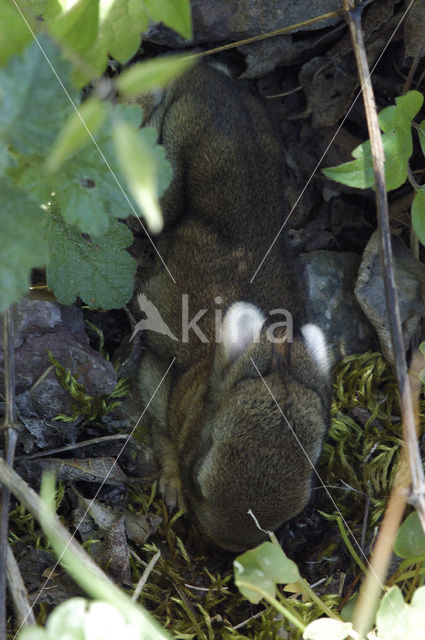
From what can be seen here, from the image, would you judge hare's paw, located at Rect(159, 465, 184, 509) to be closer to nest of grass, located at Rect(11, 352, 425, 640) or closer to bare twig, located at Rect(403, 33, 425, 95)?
nest of grass, located at Rect(11, 352, 425, 640)

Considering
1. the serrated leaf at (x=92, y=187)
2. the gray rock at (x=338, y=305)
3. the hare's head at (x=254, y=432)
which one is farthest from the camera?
the gray rock at (x=338, y=305)

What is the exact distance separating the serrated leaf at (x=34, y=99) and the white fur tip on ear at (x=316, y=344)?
1.92m

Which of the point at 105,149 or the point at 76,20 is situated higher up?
the point at 76,20

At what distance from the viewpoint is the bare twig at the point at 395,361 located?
8.16 ft

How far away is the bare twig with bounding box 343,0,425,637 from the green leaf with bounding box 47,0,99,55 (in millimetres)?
1189

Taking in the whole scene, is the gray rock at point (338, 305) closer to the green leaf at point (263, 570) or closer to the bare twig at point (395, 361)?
the bare twig at point (395, 361)

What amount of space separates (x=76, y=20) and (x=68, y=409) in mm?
1984

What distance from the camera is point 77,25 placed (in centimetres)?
224

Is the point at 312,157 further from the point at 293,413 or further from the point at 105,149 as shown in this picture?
the point at 105,149

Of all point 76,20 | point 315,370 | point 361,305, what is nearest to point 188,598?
point 315,370

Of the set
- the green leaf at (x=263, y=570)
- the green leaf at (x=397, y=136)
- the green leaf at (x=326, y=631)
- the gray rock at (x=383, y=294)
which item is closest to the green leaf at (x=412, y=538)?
the green leaf at (x=326, y=631)

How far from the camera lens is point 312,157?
4.43 meters

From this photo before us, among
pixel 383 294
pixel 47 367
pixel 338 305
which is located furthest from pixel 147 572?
pixel 383 294

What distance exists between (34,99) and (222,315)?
1792 mm
